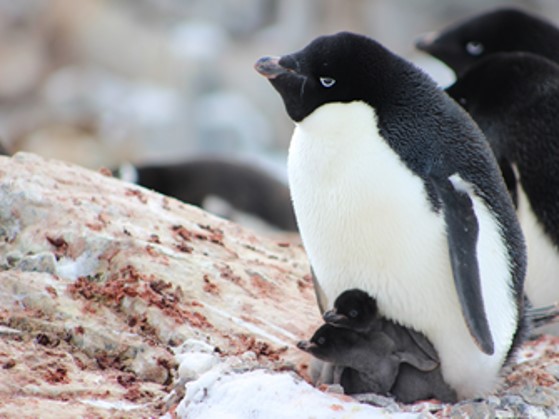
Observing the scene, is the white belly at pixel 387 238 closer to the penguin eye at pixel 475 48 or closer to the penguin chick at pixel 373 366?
the penguin chick at pixel 373 366

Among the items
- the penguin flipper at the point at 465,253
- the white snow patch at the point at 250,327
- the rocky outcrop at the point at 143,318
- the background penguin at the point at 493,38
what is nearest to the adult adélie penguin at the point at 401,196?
the penguin flipper at the point at 465,253

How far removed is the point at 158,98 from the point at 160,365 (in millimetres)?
12967

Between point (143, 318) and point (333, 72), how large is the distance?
98 centimetres

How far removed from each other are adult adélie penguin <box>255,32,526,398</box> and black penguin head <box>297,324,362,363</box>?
182 mm

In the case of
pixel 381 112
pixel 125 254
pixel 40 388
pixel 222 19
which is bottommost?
pixel 40 388

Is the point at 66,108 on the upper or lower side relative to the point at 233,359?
upper

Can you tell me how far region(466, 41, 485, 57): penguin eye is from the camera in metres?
5.24

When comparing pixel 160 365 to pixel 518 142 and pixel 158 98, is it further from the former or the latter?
pixel 158 98

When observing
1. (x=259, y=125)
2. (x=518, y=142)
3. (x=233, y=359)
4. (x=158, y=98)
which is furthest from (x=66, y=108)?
(x=233, y=359)

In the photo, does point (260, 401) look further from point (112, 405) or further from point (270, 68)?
point (270, 68)

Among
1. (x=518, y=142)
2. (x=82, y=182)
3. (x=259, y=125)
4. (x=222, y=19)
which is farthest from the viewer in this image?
(x=222, y=19)

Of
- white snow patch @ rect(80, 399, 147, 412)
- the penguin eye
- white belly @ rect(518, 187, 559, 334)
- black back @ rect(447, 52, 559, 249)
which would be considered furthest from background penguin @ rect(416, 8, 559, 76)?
white snow patch @ rect(80, 399, 147, 412)

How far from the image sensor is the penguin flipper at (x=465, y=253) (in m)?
2.74

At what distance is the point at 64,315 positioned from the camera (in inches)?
119
